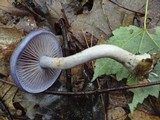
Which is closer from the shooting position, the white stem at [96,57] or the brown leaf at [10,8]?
the white stem at [96,57]

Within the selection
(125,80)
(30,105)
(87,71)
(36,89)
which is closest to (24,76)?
(36,89)

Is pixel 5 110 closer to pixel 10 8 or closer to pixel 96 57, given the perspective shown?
pixel 96 57

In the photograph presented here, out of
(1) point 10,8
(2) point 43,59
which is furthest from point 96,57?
(1) point 10,8

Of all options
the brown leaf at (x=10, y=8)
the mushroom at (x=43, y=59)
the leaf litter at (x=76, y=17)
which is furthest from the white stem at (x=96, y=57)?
the brown leaf at (x=10, y=8)

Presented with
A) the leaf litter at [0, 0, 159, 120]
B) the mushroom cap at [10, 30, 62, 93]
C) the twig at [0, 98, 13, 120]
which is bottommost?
the twig at [0, 98, 13, 120]

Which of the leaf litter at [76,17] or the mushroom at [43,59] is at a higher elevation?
the leaf litter at [76,17]

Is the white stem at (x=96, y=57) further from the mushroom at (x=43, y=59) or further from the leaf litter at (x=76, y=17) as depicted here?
the leaf litter at (x=76, y=17)

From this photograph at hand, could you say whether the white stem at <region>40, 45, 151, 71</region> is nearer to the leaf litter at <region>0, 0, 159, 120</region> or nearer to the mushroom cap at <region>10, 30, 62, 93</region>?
the mushroom cap at <region>10, 30, 62, 93</region>

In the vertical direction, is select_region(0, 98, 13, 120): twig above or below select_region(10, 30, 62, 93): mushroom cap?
below

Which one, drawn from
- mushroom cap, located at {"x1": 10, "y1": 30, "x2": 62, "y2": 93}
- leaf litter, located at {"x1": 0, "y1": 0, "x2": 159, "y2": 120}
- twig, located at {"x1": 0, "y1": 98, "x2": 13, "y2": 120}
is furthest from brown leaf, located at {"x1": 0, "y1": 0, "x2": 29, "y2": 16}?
twig, located at {"x1": 0, "y1": 98, "x2": 13, "y2": 120}
